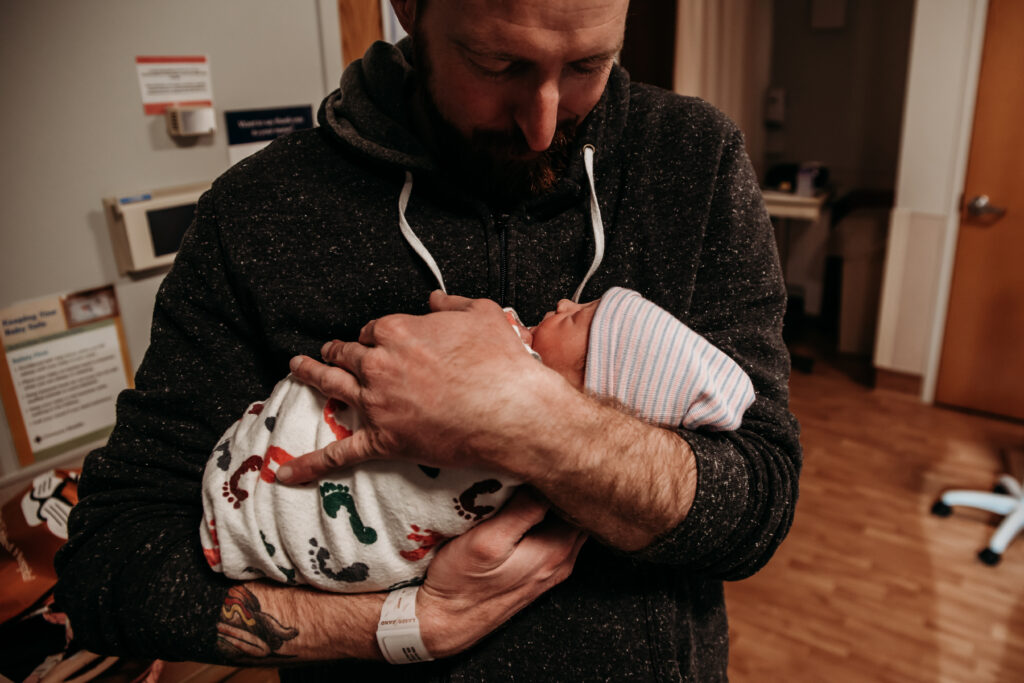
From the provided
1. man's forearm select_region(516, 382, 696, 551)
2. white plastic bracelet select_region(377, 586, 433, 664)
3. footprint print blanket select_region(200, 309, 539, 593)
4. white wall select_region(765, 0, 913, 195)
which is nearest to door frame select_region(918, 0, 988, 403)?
white wall select_region(765, 0, 913, 195)

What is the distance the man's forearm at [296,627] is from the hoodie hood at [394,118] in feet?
1.88

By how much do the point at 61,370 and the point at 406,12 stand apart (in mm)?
1199

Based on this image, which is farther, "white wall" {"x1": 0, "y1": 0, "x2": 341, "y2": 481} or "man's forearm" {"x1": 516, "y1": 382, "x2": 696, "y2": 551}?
"white wall" {"x1": 0, "y1": 0, "x2": 341, "y2": 481}

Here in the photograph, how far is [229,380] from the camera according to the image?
1023 mm

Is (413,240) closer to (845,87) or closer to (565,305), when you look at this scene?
(565,305)

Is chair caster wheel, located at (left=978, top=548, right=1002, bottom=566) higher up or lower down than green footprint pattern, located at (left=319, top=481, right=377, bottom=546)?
lower down

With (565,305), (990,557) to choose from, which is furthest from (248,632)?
(990,557)

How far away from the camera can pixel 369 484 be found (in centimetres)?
87

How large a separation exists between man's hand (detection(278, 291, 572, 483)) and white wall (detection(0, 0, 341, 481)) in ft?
3.52

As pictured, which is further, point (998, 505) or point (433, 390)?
point (998, 505)

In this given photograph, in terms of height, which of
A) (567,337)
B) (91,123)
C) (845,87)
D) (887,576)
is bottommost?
(887,576)

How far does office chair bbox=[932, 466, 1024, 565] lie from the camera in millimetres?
2834

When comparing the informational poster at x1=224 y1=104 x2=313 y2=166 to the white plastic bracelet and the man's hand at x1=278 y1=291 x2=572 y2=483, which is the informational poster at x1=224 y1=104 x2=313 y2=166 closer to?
the man's hand at x1=278 y1=291 x2=572 y2=483

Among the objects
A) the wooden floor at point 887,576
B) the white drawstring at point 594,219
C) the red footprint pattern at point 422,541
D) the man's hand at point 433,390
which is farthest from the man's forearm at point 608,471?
the wooden floor at point 887,576
